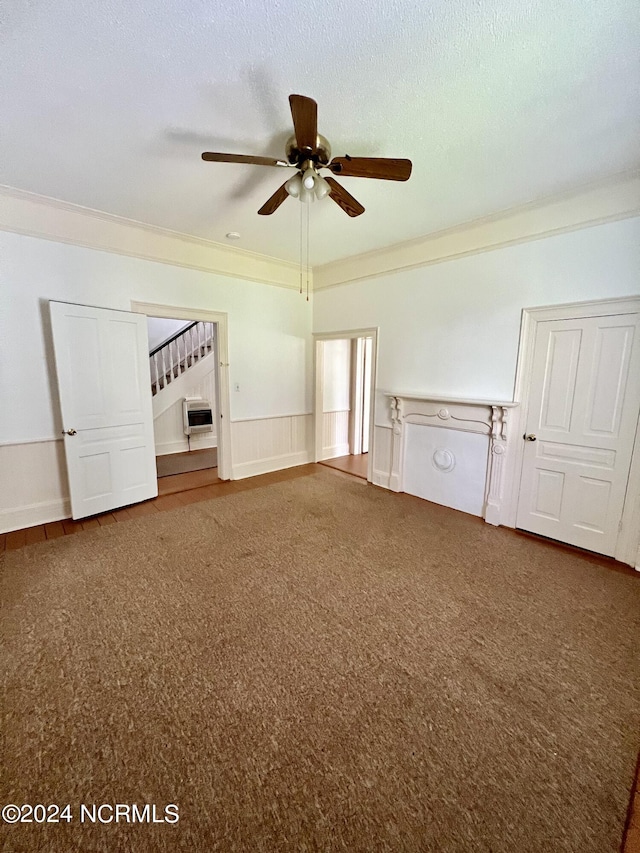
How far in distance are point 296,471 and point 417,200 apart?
361 centimetres

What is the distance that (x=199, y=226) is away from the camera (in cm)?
354

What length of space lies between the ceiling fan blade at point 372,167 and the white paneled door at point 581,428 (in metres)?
1.92

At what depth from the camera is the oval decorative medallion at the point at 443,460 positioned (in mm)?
3745

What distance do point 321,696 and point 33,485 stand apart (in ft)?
10.8

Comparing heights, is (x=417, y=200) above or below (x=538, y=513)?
above

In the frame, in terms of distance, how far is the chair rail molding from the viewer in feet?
10.9

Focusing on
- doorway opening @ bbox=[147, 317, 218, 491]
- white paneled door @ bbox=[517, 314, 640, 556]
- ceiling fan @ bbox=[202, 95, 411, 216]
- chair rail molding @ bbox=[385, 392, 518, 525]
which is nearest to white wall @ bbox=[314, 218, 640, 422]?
chair rail molding @ bbox=[385, 392, 518, 525]

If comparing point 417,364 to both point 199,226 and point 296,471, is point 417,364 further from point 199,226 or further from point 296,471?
point 199,226

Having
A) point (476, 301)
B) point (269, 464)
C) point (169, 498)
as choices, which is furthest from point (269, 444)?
point (476, 301)

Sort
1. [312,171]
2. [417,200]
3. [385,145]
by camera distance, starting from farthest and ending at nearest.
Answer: [417,200] < [385,145] < [312,171]

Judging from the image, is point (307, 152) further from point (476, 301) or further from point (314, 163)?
point (476, 301)

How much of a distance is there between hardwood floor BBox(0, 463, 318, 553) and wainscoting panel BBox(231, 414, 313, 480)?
0.48 ft

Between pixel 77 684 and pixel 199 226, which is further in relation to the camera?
pixel 199 226

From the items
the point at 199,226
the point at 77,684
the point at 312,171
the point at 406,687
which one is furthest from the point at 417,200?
the point at 77,684
